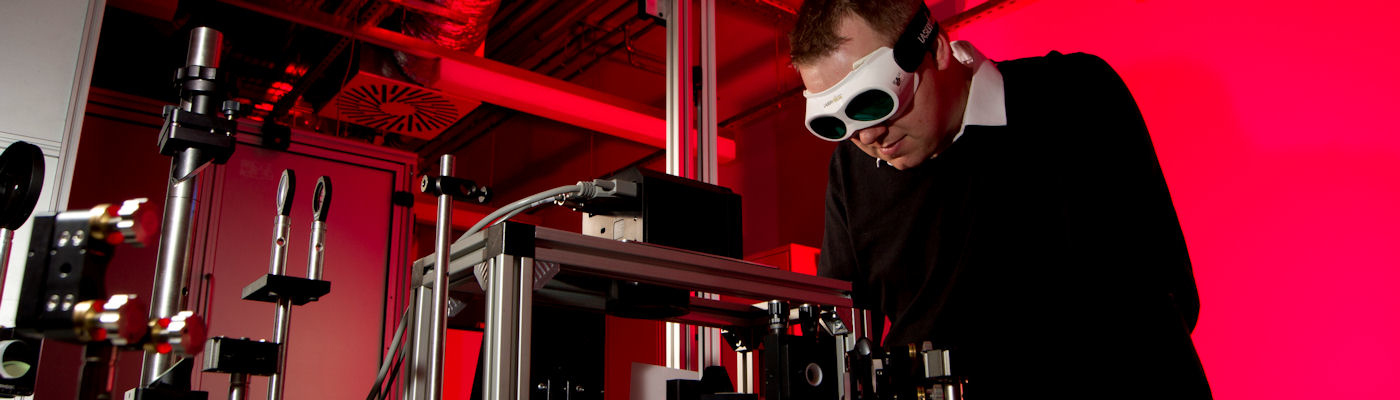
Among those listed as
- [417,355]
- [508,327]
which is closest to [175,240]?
[417,355]

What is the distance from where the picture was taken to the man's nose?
4.38 ft

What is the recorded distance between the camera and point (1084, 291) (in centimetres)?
131

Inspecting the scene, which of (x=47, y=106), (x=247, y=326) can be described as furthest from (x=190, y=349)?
(x=247, y=326)

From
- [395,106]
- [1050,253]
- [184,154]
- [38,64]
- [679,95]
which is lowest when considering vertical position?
[1050,253]

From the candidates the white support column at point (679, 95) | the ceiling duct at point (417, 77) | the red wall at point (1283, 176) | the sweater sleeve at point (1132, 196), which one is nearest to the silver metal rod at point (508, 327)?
the sweater sleeve at point (1132, 196)

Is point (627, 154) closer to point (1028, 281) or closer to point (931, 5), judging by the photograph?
point (931, 5)

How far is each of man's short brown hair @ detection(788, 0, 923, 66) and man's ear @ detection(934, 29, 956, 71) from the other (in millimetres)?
70

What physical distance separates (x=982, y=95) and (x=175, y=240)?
120 cm

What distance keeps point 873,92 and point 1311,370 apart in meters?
1.33

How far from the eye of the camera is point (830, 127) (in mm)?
1290

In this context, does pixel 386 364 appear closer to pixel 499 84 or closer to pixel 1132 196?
pixel 1132 196

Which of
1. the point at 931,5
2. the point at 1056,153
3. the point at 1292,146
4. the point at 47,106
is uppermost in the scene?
the point at 931,5

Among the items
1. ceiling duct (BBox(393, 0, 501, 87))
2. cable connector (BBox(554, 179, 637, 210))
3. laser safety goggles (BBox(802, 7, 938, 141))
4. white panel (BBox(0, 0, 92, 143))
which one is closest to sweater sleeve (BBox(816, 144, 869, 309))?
laser safety goggles (BBox(802, 7, 938, 141))

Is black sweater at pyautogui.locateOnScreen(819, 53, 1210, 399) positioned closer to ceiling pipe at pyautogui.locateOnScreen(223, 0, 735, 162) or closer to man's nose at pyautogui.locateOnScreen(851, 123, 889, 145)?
man's nose at pyautogui.locateOnScreen(851, 123, 889, 145)
